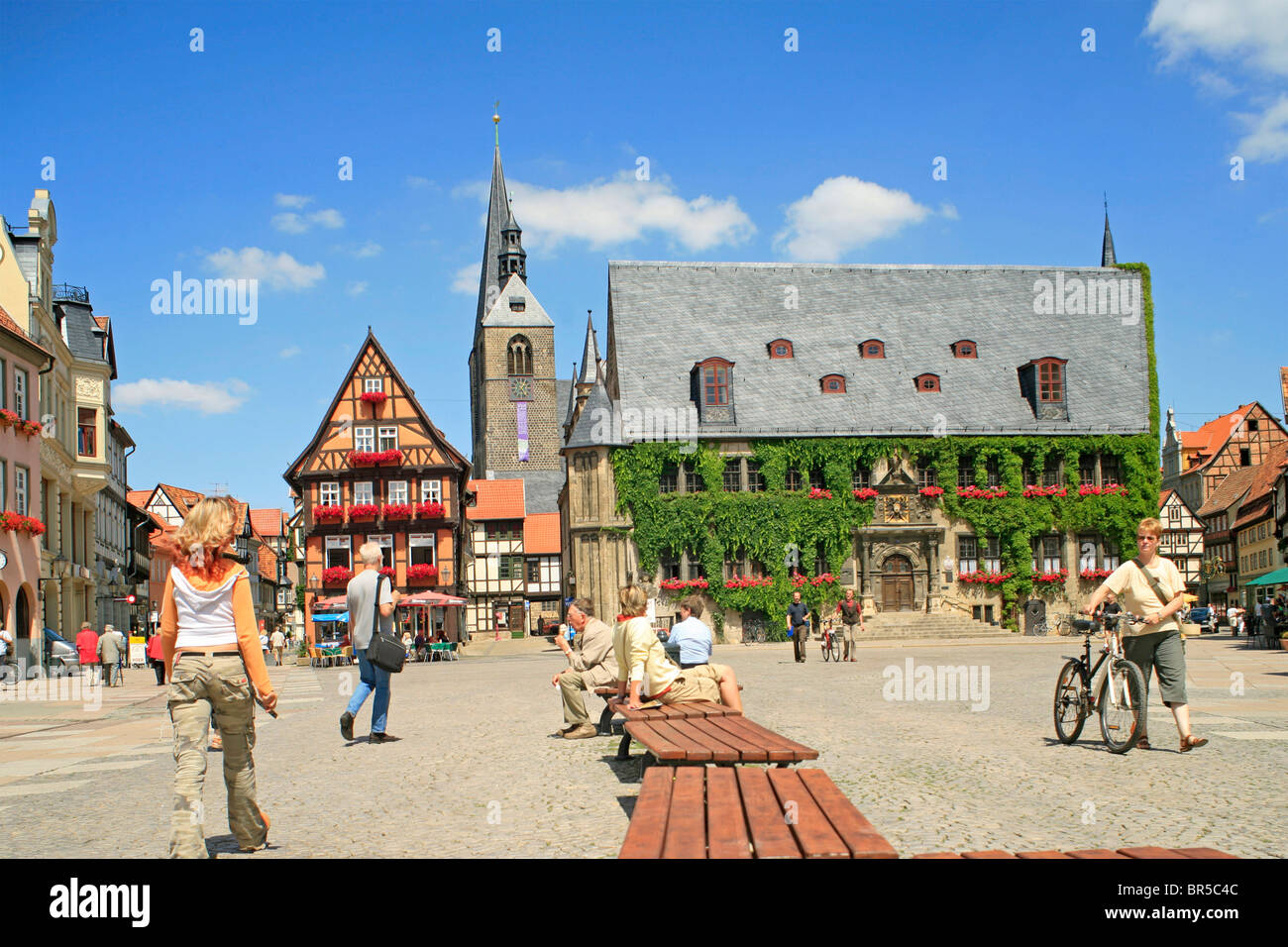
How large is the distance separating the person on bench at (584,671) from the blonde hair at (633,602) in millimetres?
1850

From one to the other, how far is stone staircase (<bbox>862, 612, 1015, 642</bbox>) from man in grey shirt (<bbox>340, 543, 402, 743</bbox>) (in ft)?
115

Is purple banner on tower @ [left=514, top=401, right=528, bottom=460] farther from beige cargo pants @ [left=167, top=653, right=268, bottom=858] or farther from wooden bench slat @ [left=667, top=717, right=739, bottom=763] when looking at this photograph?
beige cargo pants @ [left=167, top=653, right=268, bottom=858]

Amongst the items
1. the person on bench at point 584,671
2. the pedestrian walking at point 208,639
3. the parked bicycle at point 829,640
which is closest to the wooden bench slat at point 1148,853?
the pedestrian walking at point 208,639

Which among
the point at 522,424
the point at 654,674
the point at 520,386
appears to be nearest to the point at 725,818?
the point at 654,674

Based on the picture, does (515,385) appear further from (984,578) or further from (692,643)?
(692,643)

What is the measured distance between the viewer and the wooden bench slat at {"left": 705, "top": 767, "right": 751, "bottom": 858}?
482 cm

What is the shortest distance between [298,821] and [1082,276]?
54308mm

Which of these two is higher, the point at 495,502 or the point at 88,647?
the point at 495,502

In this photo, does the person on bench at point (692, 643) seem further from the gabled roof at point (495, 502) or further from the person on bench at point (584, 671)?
the gabled roof at point (495, 502)

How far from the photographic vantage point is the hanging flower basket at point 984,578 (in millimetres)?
49156

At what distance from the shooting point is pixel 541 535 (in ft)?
243

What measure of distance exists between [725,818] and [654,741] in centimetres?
244

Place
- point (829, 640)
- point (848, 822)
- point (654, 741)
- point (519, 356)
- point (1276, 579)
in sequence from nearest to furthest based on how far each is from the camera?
1. point (848, 822)
2. point (654, 741)
3. point (829, 640)
4. point (1276, 579)
5. point (519, 356)

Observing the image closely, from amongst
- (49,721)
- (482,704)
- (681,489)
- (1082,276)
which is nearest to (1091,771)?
(482,704)
